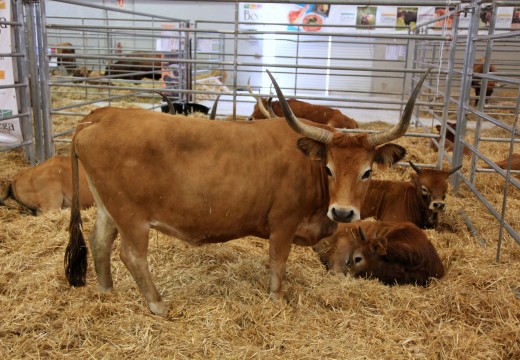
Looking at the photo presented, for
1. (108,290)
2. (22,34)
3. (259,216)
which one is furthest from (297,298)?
(22,34)

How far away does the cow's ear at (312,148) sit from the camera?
9.80 feet

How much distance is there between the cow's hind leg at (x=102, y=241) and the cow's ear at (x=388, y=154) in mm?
1779

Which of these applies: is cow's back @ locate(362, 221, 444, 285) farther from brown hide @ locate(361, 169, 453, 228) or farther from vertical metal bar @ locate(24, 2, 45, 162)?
vertical metal bar @ locate(24, 2, 45, 162)

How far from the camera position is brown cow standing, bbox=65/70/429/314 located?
287 centimetres

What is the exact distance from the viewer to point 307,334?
2.91 meters

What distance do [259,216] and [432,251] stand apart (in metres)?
1.53

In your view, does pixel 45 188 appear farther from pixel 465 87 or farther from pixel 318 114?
pixel 465 87

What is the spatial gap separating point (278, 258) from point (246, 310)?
1.33 feet

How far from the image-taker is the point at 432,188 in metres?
4.71

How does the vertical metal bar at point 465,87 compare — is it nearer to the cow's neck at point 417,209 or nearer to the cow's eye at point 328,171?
the cow's neck at point 417,209

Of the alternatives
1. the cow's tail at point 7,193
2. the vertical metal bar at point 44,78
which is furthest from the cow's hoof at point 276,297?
the vertical metal bar at point 44,78

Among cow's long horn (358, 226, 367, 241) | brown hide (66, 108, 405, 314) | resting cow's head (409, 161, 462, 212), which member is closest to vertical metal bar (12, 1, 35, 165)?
brown hide (66, 108, 405, 314)

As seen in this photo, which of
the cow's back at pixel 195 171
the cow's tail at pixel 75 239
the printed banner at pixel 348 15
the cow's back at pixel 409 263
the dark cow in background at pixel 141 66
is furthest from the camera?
the printed banner at pixel 348 15

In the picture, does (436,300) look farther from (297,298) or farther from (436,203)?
(436,203)
